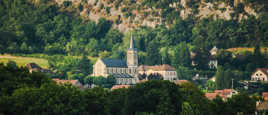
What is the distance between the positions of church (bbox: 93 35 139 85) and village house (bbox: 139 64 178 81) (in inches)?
66.4

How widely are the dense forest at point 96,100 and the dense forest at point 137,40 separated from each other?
5565 cm

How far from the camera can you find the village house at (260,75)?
138450mm

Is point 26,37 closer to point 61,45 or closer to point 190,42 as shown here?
point 61,45

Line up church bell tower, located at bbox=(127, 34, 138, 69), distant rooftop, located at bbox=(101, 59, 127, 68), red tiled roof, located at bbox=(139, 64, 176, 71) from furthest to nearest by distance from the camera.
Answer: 1. church bell tower, located at bbox=(127, 34, 138, 69)
2. distant rooftop, located at bbox=(101, 59, 127, 68)
3. red tiled roof, located at bbox=(139, 64, 176, 71)

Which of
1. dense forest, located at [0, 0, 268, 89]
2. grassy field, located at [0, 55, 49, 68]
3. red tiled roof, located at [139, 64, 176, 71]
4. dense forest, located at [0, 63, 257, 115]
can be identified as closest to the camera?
dense forest, located at [0, 63, 257, 115]

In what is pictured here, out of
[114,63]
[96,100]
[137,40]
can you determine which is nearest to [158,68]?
[114,63]

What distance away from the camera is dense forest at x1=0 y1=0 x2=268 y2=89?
14700 cm

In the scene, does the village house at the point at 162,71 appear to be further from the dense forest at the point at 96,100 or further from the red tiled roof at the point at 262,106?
the dense forest at the point at 96,100

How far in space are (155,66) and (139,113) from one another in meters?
82.8

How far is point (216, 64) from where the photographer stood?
151125mm

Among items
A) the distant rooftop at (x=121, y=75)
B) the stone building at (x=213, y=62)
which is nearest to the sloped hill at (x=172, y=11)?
the stone building at (x=213, y=62)

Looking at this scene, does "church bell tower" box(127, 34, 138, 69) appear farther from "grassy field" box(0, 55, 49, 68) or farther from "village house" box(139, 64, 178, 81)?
"grassy field" box(0, 55, 49, 68)

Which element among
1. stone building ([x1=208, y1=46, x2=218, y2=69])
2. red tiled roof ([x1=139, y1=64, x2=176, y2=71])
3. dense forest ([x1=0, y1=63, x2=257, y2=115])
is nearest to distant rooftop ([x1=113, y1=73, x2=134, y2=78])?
red tiled roof ([x1=139, y1=64, x2=176, y2=71])

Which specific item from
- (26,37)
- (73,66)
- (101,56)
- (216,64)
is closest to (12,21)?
(26,37)
